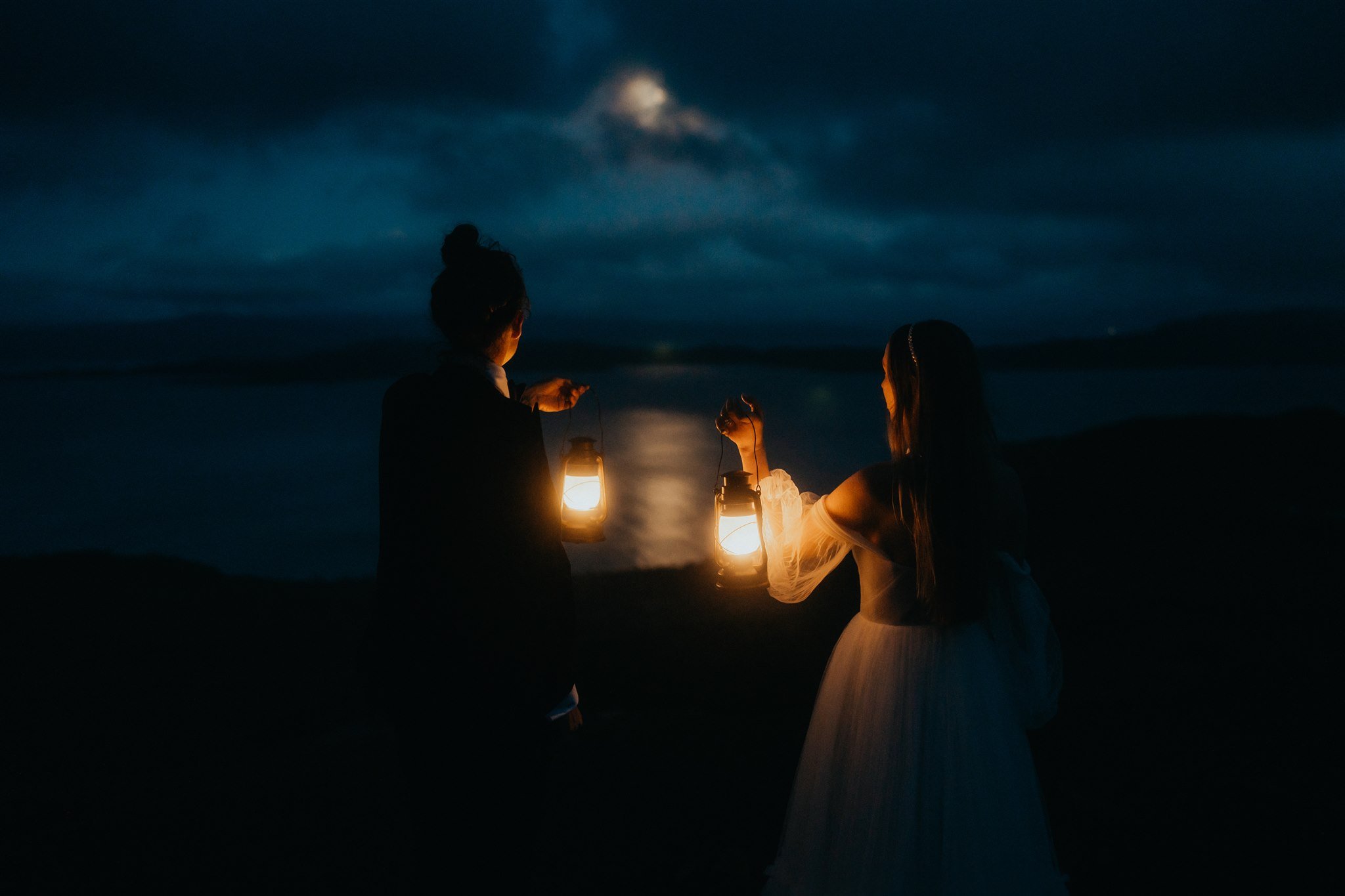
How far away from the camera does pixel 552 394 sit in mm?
2156

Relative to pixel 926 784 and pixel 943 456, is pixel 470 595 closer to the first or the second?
pixel 943 456

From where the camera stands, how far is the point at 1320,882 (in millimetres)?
3189

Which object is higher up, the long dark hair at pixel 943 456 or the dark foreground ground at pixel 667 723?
the long dark hair at pixel 943 456

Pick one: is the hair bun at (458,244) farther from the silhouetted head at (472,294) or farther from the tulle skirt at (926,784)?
the tulle skirt at (926,784)

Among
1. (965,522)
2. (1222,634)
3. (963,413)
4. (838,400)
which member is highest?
(838,400)

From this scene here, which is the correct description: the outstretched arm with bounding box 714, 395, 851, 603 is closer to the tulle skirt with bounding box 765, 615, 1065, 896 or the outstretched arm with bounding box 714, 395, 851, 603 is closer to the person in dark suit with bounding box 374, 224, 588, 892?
the tulle skirt with bounding box 765, 615, 1065, 896

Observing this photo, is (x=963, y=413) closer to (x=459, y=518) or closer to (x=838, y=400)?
(x=459, y=518)

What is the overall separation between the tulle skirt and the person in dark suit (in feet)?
3.30

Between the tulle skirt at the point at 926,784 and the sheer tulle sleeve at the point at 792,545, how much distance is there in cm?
24

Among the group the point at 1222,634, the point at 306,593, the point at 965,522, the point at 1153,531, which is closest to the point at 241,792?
the point at 965,522

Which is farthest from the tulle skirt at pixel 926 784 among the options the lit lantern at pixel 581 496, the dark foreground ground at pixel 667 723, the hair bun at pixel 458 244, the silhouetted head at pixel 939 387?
the hair bun at pixel 458 244

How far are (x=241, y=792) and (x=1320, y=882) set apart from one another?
4.83m

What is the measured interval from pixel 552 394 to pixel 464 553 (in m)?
0.56

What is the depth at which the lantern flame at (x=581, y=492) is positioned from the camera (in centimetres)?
227
